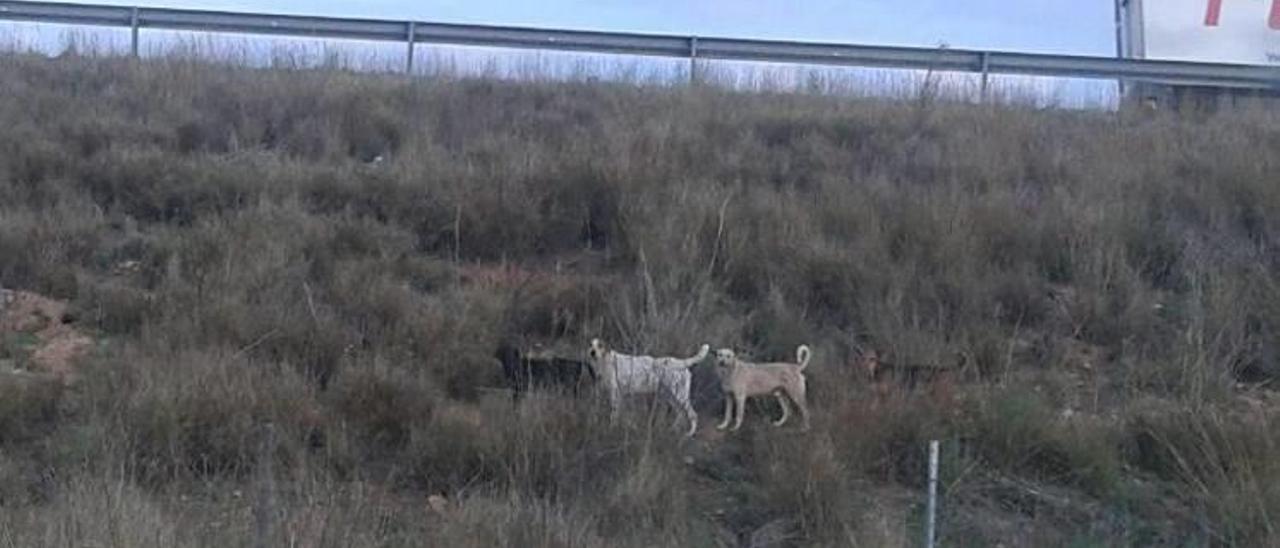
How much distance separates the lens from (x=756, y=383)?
354 inches

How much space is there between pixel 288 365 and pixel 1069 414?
3.69 metres

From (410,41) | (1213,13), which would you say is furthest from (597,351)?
(1213,13)

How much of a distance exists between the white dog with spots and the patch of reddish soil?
254cm

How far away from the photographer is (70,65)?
1633 centimetres

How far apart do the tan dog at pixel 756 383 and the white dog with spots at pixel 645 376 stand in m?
0.22

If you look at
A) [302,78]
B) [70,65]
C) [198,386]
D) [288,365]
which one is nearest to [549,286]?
[288,365]

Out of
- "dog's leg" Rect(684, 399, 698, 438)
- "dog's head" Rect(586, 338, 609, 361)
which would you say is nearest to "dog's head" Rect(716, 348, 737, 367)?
"dog's leg" Rect(684, 399, 698, 438)

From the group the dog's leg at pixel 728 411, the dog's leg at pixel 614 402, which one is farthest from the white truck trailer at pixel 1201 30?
the dog's leg at pixel 614 402

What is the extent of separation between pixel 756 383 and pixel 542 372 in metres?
1.07

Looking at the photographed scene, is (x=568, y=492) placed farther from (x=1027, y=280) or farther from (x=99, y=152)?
(x=99, y=152)

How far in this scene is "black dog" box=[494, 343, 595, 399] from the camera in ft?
29.7

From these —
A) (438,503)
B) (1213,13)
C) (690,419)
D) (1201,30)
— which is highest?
(1213,13)

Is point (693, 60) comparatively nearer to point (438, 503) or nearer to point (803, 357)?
point (803, 357)

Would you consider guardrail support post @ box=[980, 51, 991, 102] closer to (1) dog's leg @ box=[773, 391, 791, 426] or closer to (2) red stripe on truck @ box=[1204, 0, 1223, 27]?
(2) red stripe on truck @ box=[1204, 0, 1223, 27]
